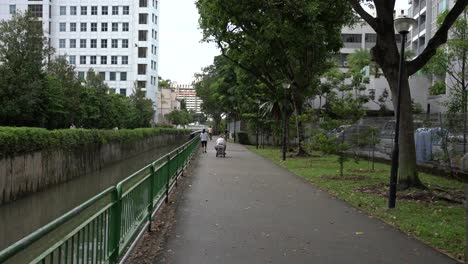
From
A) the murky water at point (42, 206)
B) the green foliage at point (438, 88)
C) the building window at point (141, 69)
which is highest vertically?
the building window at point (141, 69)

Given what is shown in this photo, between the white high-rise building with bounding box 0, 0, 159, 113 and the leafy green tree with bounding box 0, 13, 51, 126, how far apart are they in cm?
7379

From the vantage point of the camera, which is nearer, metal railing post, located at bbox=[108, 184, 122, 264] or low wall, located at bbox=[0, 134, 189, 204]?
metal railing post, located at bbox=[108, 184, 122, 264]

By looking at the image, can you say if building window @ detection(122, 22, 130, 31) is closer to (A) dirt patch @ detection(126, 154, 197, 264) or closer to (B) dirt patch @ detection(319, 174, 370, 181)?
(B) dirt patch @ detection(319, 174, 370, 181)

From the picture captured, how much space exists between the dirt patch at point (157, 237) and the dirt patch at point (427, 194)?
218 inches

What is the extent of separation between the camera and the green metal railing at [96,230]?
3.84m

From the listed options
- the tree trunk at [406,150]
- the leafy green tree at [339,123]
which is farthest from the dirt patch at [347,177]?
the tree trunk at [406,150]

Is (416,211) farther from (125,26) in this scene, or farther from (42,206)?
(125,26)

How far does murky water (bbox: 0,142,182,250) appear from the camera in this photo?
12414mm

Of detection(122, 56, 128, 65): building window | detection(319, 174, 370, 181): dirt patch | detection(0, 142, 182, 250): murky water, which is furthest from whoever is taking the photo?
detection(122, 56, 128, 65): building window

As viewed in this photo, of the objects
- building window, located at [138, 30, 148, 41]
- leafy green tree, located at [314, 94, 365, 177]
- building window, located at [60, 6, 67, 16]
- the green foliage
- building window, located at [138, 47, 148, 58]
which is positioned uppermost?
building window, located at [60, 6, 67, 16]

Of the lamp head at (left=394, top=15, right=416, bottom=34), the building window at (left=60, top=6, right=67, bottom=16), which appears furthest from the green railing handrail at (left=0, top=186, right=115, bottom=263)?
the building window at (left=60, top=6, right=67, bottom=16)

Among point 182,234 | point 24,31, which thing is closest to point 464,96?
point 182,234

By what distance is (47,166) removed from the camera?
20047 mm

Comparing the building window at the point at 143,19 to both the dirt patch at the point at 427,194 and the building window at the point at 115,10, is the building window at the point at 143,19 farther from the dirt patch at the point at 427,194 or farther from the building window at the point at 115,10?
the dirt patch at the point at 427,194
